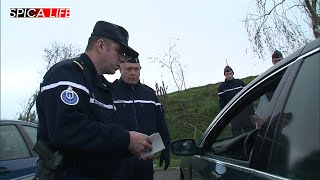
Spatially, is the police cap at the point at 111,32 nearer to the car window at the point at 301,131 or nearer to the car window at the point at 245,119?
the car window at the point at 245,119

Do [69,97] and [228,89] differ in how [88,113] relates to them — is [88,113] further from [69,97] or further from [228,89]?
[228,89]

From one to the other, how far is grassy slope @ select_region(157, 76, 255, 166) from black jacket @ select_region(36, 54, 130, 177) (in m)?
11.8

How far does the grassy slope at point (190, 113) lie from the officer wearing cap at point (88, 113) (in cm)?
1170

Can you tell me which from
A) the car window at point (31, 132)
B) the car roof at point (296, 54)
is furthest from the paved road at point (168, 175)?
the car roof at point (296, 54)

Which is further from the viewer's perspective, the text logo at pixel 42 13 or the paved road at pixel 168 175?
the text logo at pixel 42 13

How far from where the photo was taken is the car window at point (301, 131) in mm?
1700

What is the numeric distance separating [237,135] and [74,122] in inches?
45.2

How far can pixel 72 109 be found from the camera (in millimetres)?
2340

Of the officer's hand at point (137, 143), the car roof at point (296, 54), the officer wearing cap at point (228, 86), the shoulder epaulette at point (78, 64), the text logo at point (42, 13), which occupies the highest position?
the text logo at point (42, 13)

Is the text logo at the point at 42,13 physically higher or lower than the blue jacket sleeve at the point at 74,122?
higher

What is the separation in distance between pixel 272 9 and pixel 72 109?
13056mm

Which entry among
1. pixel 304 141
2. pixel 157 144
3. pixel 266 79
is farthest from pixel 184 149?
pixel 304 141

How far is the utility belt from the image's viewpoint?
2412 mm

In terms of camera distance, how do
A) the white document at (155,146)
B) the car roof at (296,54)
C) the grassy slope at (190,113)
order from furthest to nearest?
1. the grassy slope at (190,113)
2. the white document at (155,146)
3. the car roof at (296,54)
